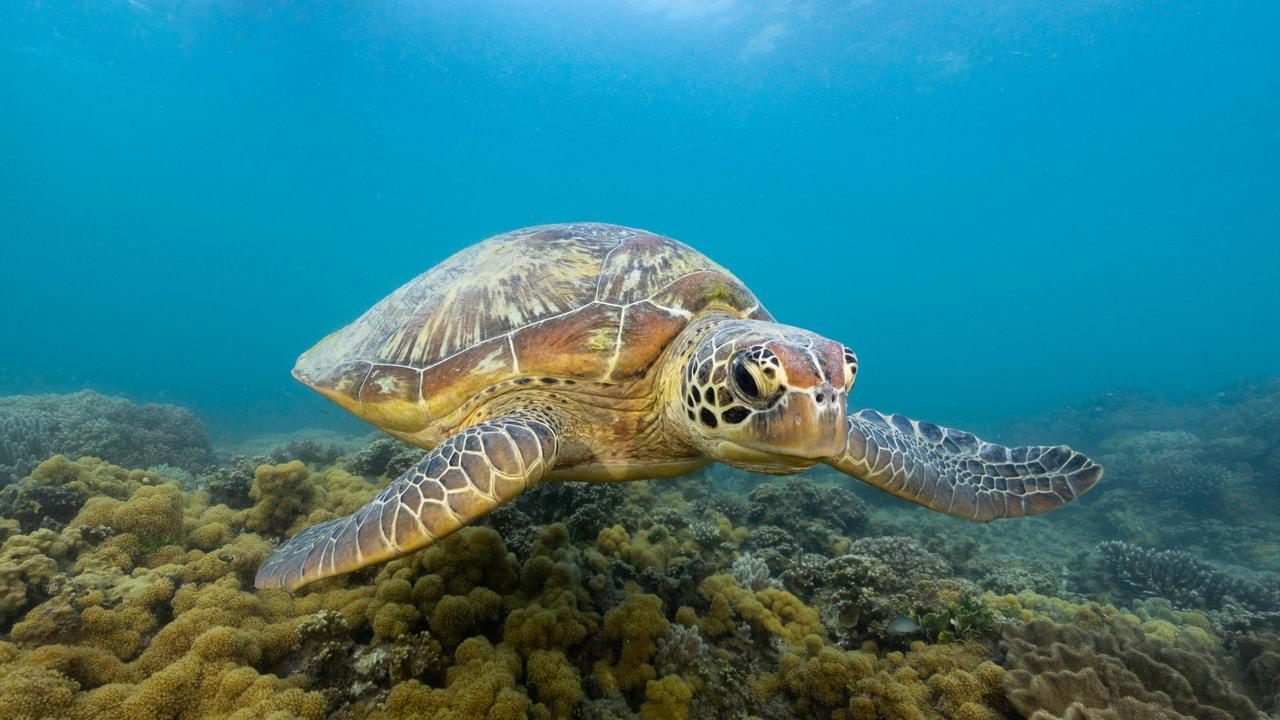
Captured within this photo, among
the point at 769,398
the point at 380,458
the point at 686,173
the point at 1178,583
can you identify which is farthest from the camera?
the point at 686,173

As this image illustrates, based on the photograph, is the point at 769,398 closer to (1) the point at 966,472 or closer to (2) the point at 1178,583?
(1) the point at 966,472

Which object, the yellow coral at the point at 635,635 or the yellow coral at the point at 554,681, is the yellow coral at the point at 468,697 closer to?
the yellow coral at the point at 554,681

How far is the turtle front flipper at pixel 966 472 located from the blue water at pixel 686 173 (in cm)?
2294

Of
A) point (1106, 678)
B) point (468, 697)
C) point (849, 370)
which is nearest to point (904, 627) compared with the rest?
point (1106, 678)

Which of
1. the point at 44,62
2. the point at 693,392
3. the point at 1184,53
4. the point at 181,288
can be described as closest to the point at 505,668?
the point at 693,392

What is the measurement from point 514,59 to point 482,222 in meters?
49.1

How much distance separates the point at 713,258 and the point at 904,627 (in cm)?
7814

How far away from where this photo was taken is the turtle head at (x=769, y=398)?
189 cm

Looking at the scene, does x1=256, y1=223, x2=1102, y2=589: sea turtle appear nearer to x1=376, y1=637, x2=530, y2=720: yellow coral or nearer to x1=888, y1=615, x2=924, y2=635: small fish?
x1=376, y1=637, x2=530, y2=720: yellow coral

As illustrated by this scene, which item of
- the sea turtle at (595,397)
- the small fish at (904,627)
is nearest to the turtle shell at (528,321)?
the sea turtle at (595,397)

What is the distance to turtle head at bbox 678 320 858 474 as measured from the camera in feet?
6.19

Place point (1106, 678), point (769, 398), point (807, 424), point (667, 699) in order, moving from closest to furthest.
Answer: point (807, 424) < point (769, 398) < point (667, 699) < point (1106, 678)

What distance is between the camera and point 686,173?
9906 centimetres

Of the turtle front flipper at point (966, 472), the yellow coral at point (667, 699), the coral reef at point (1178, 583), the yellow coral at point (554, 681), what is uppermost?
the turtle front flipper at point (966, 472)
